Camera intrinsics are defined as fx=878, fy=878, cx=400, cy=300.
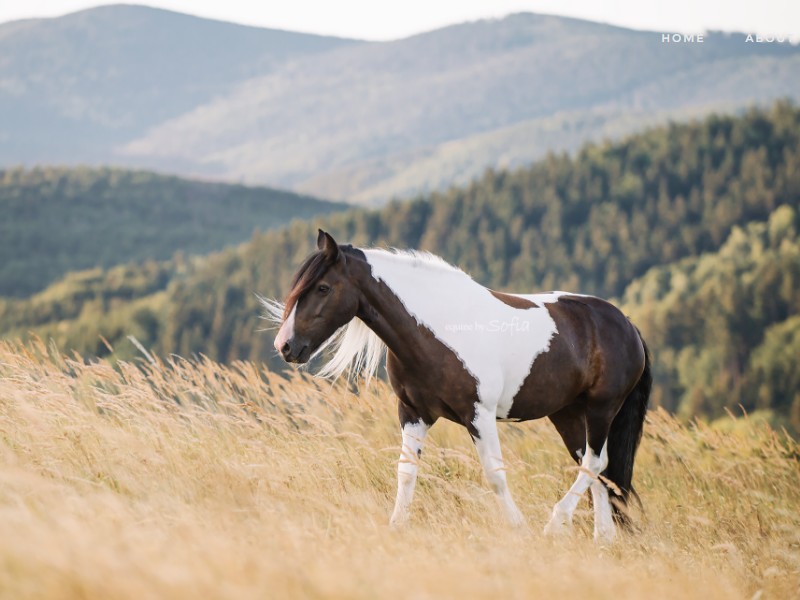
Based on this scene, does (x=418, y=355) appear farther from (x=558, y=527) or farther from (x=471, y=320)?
(x=558, y=527)

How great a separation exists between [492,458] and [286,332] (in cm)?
140

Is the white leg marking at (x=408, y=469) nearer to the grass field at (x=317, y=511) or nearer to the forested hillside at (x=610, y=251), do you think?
the grass field at (x=317, y=511)

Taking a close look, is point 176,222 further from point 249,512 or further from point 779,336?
point 249,512

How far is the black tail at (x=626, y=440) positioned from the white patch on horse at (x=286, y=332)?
8.29ft

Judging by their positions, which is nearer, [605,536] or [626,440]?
[605,536]

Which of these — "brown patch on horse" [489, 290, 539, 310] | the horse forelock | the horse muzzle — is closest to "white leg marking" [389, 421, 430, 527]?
the horse muzzle

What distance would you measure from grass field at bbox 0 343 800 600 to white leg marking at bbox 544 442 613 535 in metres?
0.14

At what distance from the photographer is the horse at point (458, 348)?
4.93 metres

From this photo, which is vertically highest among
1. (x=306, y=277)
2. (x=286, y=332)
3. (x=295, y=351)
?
(x=306, y=277)

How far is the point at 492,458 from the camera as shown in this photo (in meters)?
5.07

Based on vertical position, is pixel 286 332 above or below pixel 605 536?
above

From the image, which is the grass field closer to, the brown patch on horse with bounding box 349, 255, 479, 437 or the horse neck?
the brown patch on horse with bounding box 349, 255, 479, 437

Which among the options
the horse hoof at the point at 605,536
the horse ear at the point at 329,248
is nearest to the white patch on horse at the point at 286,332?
the horse ear at the point at 329,248

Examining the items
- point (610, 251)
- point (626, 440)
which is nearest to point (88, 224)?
point (610, 251)
